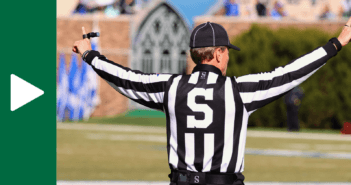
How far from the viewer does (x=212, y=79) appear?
12.4 ft

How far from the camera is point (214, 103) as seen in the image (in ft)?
12.1

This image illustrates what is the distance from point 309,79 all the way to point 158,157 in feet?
43.5

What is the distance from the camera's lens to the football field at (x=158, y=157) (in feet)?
35.1

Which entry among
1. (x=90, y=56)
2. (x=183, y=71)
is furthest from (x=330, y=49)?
(x=183, y=71)

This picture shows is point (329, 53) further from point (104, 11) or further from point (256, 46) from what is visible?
point (104, 11)

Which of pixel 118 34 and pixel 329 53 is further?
pixel 118 34

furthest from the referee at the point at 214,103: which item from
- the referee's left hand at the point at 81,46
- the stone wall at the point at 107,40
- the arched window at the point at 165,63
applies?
the arched window at the point at 165,63

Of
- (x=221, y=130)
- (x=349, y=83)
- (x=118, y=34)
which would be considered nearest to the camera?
(x=221, y=130)

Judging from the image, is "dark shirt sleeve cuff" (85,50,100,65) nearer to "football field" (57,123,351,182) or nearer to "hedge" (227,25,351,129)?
"football field" (57,123,351,182)

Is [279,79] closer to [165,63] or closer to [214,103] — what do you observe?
[214,103]
